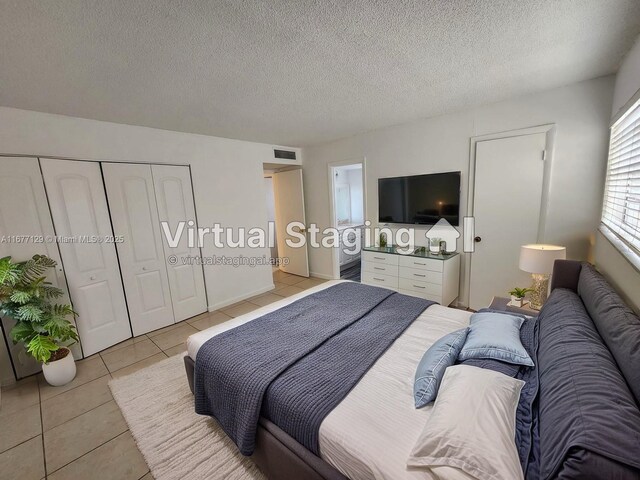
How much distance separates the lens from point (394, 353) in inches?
63.5

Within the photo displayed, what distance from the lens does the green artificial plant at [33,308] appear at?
6.72ft

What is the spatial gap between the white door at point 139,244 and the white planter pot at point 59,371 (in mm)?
735

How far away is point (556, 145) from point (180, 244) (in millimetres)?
4288

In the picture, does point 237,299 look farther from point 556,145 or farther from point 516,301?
point 556,145

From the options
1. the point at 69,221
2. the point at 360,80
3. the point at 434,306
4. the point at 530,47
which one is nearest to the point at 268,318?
the point at 434,306

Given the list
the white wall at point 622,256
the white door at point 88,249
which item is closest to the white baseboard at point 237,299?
the white door at point 88,249

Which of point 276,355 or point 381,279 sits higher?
point 276,355

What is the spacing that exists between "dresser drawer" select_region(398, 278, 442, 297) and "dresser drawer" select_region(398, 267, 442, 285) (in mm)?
40

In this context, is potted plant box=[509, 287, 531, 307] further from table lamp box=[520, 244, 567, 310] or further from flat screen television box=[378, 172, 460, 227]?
flat screen television box=[378, 172, 460, 227]

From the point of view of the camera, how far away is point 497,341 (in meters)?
1.39

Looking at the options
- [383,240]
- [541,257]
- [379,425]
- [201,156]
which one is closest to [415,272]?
[383,240]

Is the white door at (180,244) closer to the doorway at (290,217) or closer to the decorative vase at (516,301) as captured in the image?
the doorway at (290,217)

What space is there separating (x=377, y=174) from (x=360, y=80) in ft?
5.97

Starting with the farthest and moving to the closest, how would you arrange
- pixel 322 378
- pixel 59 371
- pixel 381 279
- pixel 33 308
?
pixel 381 279, pixel 59 371, pixel 33 308, pixel 322 378
